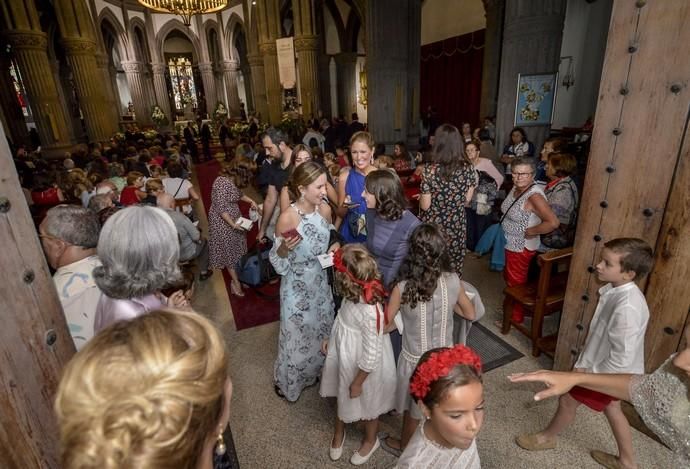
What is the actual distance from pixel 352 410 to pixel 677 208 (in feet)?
7.28

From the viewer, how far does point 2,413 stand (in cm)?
111

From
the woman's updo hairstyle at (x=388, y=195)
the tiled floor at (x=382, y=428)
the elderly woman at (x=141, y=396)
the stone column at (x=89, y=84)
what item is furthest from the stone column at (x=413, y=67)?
the stone column at (x=89, y=84)

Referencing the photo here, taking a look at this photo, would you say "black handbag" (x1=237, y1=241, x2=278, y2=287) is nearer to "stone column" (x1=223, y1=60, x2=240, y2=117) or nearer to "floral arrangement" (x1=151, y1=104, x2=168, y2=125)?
"floral arrangement" (x1=151, y1=104, x2=168, y2=125)

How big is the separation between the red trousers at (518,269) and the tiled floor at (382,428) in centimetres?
29

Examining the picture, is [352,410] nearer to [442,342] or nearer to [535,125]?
[442,342]

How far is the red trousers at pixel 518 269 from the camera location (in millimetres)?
3361

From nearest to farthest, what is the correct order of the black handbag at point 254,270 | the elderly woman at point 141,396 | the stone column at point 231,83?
the elderly woman at point 141,396, the black handbag at point 254,270, the stone column at point 231,83

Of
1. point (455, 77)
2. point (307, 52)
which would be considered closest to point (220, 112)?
point (307, 52)

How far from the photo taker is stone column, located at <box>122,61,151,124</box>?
71.3ft

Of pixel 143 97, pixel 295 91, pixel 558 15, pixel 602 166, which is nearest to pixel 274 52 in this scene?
pixel 295 91

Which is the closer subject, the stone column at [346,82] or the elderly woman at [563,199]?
the elderly woman at [563,199]

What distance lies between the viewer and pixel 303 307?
264 centimetres

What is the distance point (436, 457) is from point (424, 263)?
2.84 ft

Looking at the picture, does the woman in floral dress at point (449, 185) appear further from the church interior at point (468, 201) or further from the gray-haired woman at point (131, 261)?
the gray-haired woman at point (131, 261)
